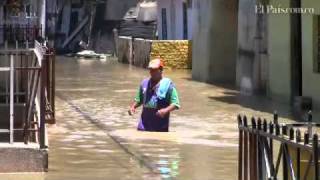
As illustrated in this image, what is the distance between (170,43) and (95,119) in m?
18.5

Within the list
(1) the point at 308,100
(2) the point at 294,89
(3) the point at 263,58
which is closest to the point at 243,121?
(1) the point at 308,100

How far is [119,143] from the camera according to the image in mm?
10938

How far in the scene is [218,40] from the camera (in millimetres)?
24094

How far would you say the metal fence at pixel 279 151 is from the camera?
5223 mm

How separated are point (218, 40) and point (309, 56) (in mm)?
7899

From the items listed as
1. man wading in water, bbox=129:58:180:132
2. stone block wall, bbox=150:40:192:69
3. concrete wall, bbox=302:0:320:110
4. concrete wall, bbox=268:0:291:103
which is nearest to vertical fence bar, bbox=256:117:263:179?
man wading in water, bbox=129:58:180:132

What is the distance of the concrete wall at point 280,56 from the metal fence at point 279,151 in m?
11.5

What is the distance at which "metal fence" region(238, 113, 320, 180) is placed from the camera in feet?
17.1

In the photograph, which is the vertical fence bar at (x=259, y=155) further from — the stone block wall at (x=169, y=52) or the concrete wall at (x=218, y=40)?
the stone block wall at (x=169, y=52)

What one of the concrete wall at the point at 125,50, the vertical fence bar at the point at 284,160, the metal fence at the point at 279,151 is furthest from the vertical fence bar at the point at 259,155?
the concrete wall at the point at 125,50

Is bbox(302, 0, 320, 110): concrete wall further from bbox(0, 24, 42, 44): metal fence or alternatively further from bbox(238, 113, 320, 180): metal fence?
bbox(238, 113, 320, 180): metal fence

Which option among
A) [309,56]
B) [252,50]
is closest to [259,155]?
[309,56]

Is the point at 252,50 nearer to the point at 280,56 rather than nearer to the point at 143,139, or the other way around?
the point at 280,56

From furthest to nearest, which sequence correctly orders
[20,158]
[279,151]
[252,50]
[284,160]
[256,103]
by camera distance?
[252,50] → [256,103] → [20,158] → [279,151] → [284,160]
